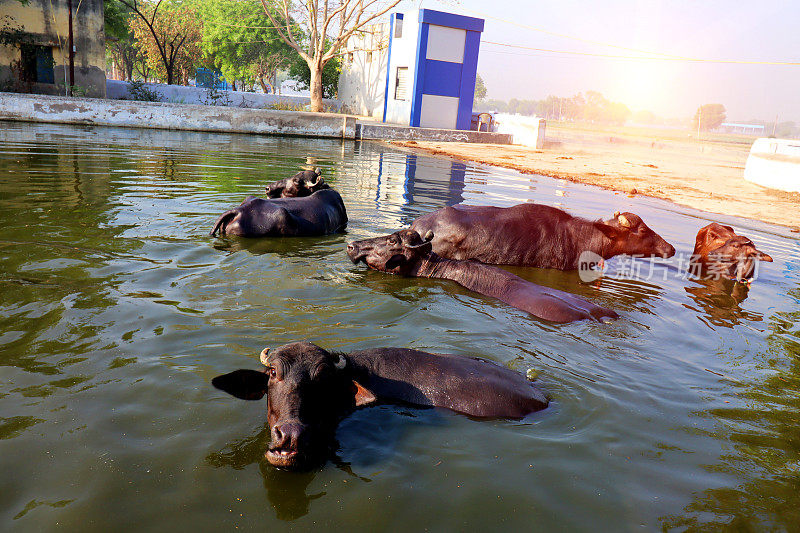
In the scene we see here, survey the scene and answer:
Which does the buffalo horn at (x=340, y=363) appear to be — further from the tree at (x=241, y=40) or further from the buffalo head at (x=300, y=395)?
the tree at (x=241, y=40)

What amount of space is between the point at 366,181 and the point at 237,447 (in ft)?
34.7

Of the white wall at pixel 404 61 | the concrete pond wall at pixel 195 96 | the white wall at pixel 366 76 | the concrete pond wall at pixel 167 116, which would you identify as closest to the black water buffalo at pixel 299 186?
the concrete pond wall at pixel 167 116

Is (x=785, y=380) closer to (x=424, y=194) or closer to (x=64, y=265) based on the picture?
(x=64, y=265)

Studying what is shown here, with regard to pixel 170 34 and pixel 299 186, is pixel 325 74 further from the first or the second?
pixel 299 186

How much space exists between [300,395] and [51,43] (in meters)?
28.4

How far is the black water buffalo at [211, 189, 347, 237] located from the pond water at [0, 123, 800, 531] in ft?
0.85

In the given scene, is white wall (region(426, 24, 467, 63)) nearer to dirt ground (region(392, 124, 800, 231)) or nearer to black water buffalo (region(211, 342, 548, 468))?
dirt ground (region(392, 124, 800, 231))

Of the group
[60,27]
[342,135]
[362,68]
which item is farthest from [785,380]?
[362,68]

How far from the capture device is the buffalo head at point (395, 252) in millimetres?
6715

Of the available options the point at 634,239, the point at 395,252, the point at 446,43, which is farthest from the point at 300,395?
the point at 446,43

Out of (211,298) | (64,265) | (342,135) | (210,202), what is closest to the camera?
(211,298)

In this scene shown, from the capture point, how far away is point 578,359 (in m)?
4.78

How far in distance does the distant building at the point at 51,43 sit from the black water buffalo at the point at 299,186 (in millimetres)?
Answer: 18997

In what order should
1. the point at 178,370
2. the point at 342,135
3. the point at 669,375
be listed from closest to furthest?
the point at 178,370
the point at 669,375
the point at 342,135
